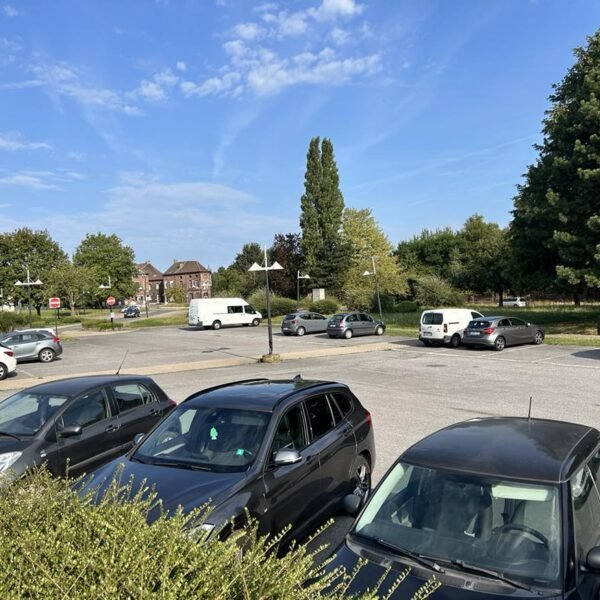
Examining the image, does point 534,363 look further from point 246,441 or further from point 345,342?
point 246,441

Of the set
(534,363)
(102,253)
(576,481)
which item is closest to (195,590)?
(576,481)

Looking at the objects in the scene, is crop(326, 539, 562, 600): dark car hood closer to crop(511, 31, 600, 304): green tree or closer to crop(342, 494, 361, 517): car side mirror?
crop(342, 494, 361, 517): car side mirror

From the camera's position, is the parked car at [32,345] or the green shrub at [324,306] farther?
the green shrub at [324,306]

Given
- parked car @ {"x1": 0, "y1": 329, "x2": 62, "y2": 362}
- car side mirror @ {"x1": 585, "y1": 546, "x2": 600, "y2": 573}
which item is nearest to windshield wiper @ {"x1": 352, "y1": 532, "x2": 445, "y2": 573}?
car side mirror @ {"x1": 585, "y1": 546, "x2": 600, "y2": 573}

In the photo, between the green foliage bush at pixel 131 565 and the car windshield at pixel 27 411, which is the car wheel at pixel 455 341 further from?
the green foliage bush at pixel 131 565

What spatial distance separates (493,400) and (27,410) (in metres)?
9.98

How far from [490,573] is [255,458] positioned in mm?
2303

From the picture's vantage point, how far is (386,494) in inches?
148

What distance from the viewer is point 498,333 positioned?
23.9 metres

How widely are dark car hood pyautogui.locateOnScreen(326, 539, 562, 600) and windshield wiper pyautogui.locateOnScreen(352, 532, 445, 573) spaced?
4 cm

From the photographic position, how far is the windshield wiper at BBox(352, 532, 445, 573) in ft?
10.3

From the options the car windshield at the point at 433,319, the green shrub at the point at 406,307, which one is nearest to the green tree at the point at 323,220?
the green shrub at the point at 406,307

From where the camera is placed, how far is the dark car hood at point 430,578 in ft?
9.55

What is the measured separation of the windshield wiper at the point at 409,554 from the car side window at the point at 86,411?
479cm
